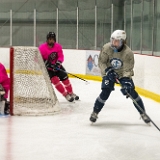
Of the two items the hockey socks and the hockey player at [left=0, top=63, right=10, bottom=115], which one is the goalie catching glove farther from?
the hockey player at [left=0, top=63, right=10, bottom=115]

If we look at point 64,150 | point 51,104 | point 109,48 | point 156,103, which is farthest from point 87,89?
point 64,150

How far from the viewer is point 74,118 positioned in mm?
4965

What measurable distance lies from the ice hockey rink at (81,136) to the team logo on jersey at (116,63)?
573 millimetres

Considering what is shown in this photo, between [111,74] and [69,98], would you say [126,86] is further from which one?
[69,98]

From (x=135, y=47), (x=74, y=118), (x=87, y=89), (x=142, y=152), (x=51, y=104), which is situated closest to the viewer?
(x=142, y=152)

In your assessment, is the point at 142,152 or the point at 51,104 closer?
the point at 142,152

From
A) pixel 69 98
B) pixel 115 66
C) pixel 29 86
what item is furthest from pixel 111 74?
pixel 69 98

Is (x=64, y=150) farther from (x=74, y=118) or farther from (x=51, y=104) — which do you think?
(x=51, y=104)

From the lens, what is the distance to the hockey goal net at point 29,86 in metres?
5.13

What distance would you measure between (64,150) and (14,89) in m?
1.75

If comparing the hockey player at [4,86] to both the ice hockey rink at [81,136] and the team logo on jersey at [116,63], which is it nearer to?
the ice hockey rink at [81,136]

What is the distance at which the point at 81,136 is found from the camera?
4.09m

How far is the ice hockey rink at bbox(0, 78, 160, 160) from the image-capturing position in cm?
345

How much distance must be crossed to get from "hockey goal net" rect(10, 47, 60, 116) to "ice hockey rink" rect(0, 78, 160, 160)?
6.4 inches
